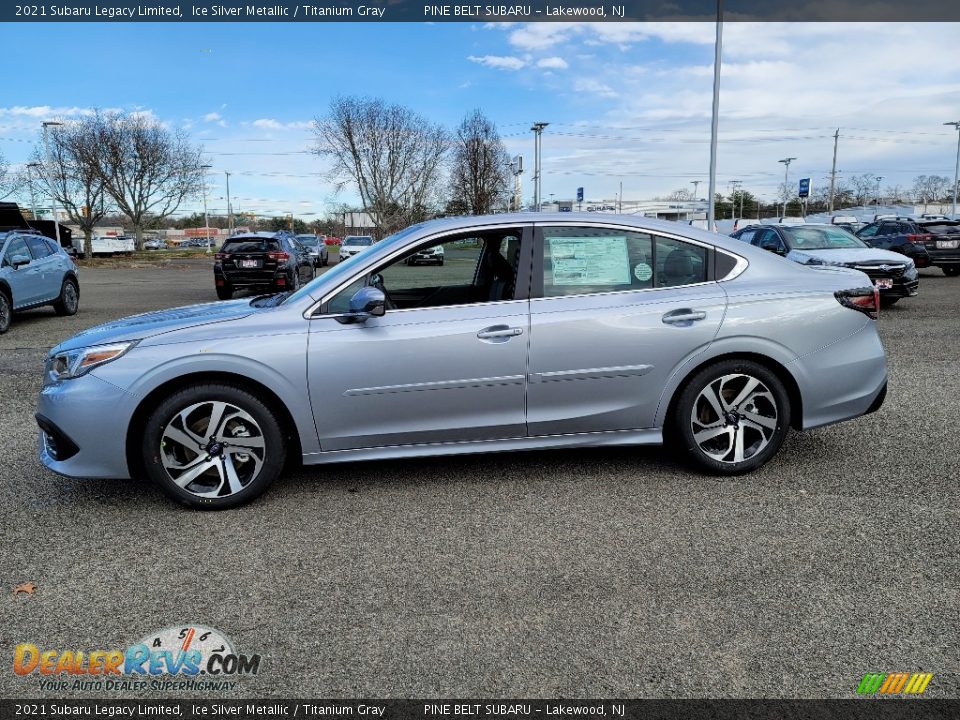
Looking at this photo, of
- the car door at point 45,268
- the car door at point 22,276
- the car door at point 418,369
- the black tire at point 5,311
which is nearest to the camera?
the car door at point 418,369

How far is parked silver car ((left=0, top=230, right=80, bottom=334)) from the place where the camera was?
11.6 m

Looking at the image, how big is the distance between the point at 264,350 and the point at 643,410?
2192mm

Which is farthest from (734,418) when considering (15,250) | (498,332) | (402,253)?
(15,250)

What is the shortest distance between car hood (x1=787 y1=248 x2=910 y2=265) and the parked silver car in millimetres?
13097

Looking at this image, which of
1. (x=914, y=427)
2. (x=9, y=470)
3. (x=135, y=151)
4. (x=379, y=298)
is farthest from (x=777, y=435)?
(x=135, y=151)

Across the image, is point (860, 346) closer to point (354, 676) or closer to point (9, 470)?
point (354, 676)

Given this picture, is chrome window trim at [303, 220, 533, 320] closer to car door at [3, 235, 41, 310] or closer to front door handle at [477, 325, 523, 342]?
front door handle at [477, 325, 523, 342]

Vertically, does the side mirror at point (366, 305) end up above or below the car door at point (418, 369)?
above

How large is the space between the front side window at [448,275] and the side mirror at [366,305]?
0.37 feet

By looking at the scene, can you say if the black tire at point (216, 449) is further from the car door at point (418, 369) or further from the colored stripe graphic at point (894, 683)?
the colored stripe graphic at point (894, 683)

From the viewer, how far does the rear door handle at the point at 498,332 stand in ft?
13.4

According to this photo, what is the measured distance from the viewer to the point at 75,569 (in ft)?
11.0

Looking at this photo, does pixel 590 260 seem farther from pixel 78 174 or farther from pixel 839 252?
pixel 78 174

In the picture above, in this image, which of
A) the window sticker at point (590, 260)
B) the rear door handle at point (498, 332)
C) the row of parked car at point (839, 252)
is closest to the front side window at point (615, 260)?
the window sticker at point (590, 260)
